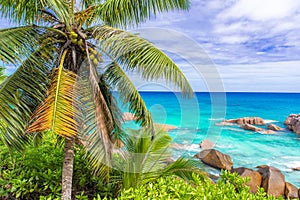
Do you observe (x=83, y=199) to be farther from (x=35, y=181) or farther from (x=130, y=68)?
(x=130, y=68)

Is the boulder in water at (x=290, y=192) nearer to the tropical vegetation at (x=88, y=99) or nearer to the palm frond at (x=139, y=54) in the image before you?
the tropical vegetation at (x=88, y=99)

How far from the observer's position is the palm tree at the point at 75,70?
3.18 metres

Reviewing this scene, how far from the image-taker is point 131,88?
389 cm

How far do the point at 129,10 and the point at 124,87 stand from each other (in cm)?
122

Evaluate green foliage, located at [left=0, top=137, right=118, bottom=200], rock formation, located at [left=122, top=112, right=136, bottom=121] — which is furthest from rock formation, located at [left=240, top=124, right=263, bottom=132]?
rock formation, located at [left=122, top=112, right=136, bottom=121]

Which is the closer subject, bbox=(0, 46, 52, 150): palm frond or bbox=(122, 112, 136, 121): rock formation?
bbox=(0, 46, 52, 150): palm frond

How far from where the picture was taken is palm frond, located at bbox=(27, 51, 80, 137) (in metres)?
2.86

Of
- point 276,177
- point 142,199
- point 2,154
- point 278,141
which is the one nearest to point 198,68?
point 142,199

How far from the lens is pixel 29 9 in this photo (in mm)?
3771

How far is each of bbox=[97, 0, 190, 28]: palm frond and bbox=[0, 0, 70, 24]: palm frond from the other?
61 centimetres

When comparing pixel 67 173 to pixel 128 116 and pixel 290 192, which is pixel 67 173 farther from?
pixel 290 192

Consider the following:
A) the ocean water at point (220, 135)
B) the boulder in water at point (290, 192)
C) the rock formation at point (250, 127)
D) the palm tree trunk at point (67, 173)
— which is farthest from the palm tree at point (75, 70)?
the rock formation at point (250, 127)

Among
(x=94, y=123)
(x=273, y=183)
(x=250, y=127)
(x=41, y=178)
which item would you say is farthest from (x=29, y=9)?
(x=250, y=127)

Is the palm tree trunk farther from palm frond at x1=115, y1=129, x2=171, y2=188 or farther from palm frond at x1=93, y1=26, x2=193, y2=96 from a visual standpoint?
palm frond at x1=93, y1=26, x2=193, y2=96
